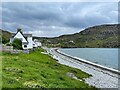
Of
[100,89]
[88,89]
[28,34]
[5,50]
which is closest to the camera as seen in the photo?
[88,89]

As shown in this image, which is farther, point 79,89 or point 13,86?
point 79,89

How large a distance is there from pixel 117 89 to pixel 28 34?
349 ft

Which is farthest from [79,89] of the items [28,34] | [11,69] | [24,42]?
[28,34]

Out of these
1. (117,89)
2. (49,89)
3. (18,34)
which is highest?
(18,34)

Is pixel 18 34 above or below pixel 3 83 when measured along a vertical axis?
above

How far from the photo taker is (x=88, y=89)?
86.6 ft

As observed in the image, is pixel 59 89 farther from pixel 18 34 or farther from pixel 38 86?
pixel 18 34

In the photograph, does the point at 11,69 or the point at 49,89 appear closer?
the point at 49,89

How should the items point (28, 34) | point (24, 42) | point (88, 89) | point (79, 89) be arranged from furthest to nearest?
point (28, 34)
point (24, 42)
point (88, 89)
point (79, 89)

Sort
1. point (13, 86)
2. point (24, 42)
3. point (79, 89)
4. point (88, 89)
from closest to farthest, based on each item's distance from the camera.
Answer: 1. point (13, 86)
2. point (79, 89)
3. point (88, 89)
4. point (24, 42)

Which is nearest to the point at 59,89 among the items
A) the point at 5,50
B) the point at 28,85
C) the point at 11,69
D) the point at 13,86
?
the point at 28,85

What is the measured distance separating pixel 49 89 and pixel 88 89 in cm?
746

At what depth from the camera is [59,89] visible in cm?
2116

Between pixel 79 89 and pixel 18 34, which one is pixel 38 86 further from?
pixel 18 34
